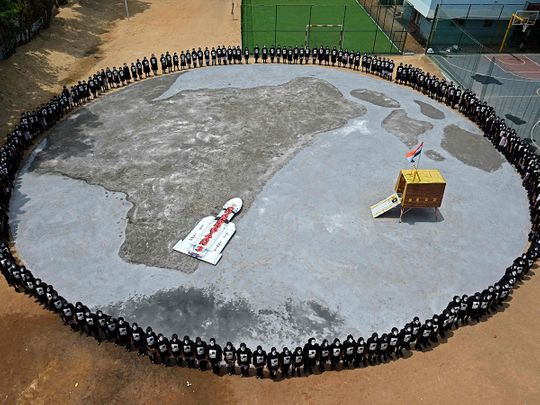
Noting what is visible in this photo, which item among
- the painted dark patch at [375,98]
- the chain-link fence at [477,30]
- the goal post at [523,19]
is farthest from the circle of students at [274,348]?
the goal post at [523,19]

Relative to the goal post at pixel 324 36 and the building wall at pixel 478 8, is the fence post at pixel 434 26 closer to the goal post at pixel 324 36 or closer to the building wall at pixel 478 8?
the building wall at pixel 478 8

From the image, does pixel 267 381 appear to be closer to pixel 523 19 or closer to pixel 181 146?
pixel 181 146

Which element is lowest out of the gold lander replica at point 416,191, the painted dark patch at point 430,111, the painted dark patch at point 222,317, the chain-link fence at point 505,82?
the painted dark patch at point 222,317

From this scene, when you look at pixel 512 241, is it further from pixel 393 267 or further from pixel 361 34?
pixel 361 34

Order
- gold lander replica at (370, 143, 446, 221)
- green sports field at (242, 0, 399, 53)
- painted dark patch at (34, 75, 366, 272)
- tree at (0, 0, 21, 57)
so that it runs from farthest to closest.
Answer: green sports field at (242, 0, 399, 53) → tree at (0, 0, 21, 57) → painted dark patch at (34, 75, 366, 272) → gold lander replica at (370, 143, 446, 221)

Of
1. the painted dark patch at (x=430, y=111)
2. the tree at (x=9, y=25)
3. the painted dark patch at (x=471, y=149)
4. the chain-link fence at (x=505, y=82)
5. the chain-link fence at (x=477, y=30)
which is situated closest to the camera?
the painted dark patch at (x=471, y=149)

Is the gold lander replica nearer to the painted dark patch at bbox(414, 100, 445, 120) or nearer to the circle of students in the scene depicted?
the circle of students

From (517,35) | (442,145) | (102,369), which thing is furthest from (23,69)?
(517,35)

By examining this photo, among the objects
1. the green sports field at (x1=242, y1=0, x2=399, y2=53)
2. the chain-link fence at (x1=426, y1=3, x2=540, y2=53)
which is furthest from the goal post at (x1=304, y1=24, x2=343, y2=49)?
the chain-link fence at (x1=426, y1=3, x2=540, y2=53)

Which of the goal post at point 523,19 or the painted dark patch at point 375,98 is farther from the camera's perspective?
the goal post at point 523,19
